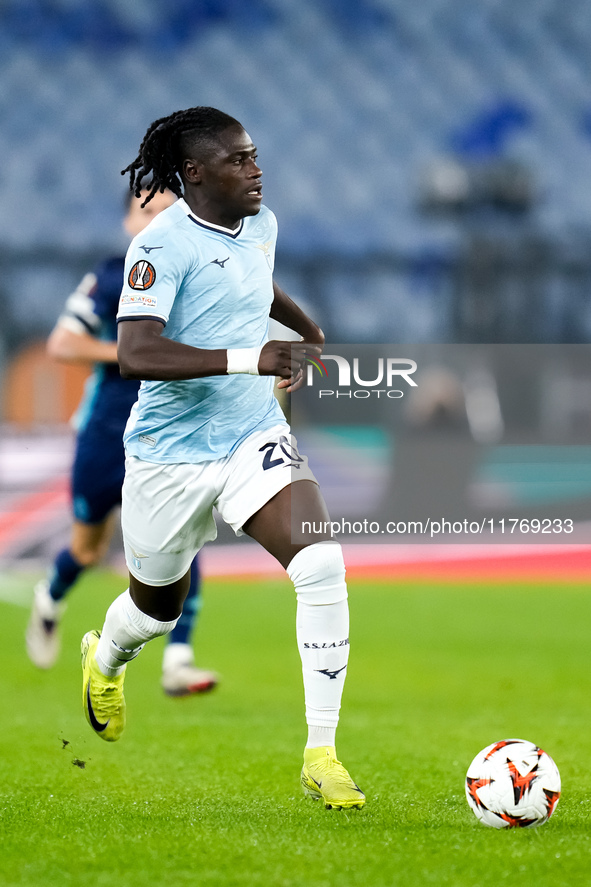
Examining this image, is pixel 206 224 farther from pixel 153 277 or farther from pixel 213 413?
pixel 213 413

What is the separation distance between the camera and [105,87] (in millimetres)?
13203

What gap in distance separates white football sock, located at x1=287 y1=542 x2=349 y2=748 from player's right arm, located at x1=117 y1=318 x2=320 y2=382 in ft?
1.56

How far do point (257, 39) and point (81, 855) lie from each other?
1215 cm

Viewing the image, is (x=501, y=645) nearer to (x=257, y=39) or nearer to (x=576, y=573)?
(x=576, y=573)

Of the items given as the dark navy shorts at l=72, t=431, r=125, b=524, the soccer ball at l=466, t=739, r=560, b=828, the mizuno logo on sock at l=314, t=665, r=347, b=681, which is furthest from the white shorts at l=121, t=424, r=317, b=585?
the dark navy shorts at l=72, t=431, r=125, b=524

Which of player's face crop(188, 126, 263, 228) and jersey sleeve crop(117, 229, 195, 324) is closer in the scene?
jersey sleeve crop(117, 229, 195, 324)

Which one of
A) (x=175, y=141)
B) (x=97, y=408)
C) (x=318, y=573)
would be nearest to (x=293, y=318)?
(x=175, y=141)

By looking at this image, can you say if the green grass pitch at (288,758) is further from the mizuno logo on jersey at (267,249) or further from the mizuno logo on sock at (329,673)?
the mizuno logo on jersey at (267,249)

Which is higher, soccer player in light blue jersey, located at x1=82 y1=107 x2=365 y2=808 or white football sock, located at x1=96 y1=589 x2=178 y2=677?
soccer player in light blue jersey, located at x1=82 y1=107 x2=365 y2=808

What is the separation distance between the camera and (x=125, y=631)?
3373mm

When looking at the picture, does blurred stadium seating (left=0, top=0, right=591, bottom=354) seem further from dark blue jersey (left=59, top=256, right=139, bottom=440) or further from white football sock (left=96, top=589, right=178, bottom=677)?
white football sock (left=96, top=589, right=178, bottom=677)

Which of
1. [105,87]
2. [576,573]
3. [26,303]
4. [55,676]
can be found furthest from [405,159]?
[55,676]

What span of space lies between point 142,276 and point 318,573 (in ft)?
2.86

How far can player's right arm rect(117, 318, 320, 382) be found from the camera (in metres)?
2.86
